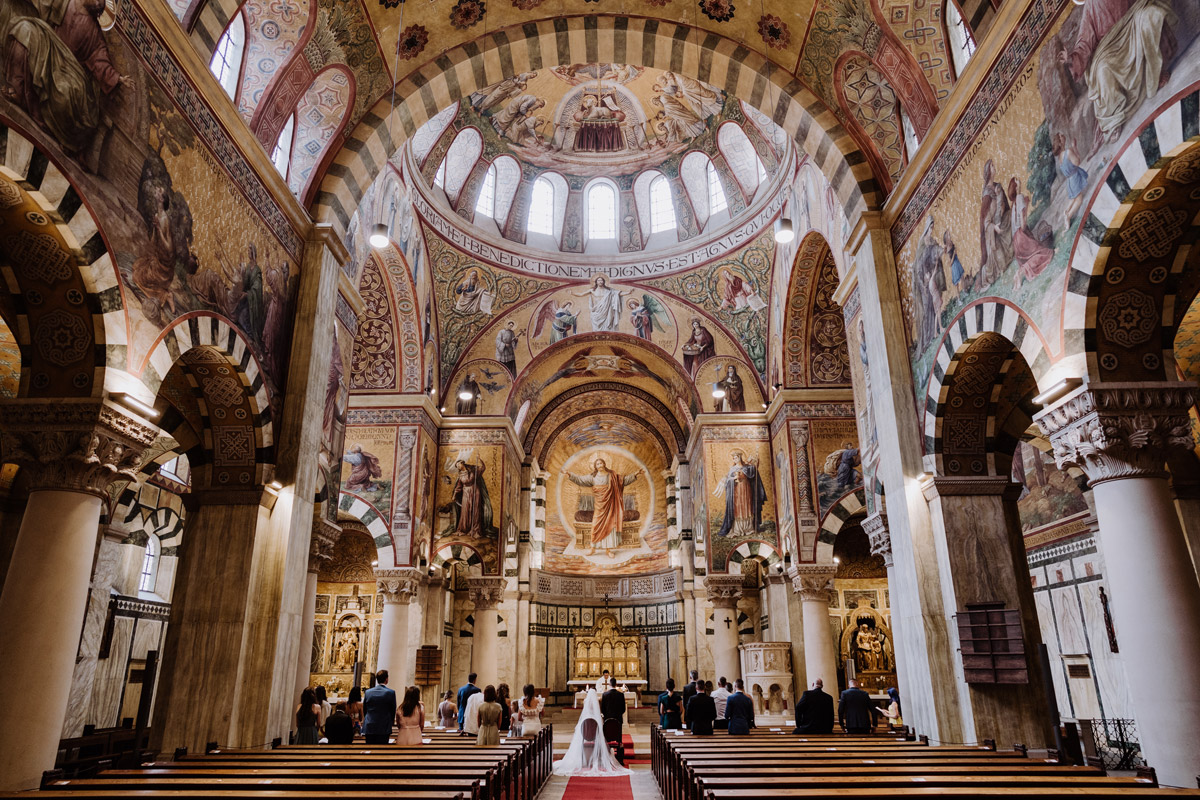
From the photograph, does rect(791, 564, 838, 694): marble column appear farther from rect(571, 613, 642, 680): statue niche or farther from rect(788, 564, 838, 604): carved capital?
rect(571, 613, 642, 680): statue niche

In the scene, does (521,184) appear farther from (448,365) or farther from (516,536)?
(516,536)

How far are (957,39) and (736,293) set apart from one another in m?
11.9

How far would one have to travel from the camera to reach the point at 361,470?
18.7 meters

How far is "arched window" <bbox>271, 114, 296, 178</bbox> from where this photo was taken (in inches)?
422

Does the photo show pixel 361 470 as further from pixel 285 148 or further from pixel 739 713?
pixel 739 713

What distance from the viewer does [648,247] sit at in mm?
22797

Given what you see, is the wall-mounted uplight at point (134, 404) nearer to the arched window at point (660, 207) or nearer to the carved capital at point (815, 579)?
the carved capital at point (815, 579)

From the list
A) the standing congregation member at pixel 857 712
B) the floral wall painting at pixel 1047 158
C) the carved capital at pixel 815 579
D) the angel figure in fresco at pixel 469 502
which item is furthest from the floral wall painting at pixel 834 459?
the angel figure in fresco at pixel 469 502

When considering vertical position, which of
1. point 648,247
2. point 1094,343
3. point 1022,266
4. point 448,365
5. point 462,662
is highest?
point 648,247

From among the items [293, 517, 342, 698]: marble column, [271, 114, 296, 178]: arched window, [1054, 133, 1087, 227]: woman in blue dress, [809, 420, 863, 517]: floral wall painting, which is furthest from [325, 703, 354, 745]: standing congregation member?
[809, 420, 863, 517]: floral wall painting

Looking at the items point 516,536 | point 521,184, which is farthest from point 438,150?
point 516,536

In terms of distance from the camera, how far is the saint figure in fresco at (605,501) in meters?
29.7

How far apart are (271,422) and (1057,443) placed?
9.12 meters

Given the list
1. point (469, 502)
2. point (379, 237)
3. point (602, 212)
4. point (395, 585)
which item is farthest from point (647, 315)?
point (379, 237)
